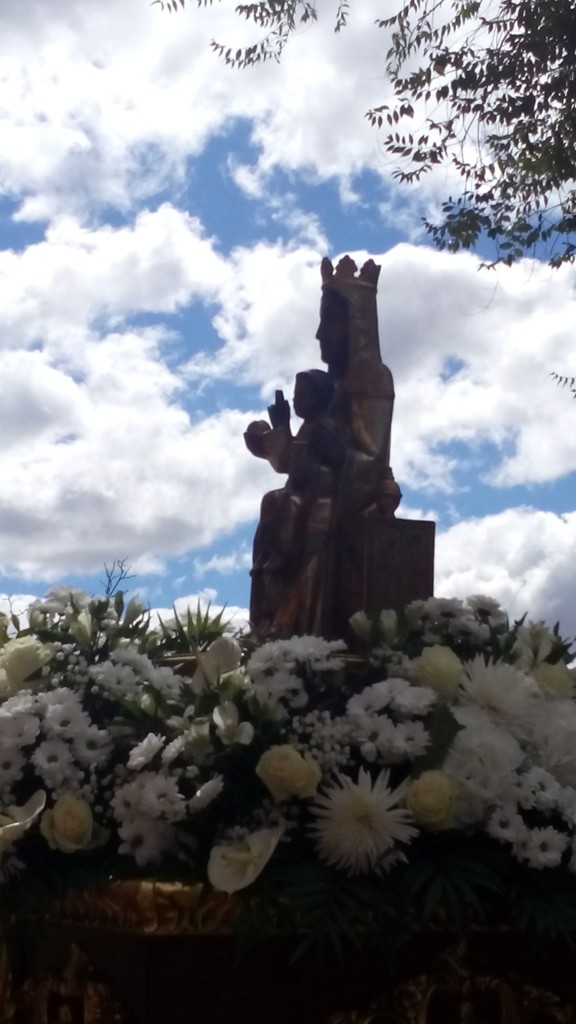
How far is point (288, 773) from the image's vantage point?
2.97 metres

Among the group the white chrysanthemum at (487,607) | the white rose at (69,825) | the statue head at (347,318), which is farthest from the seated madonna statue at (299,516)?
the white rose at (69,825)

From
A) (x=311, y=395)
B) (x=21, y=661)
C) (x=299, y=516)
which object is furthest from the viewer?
(x=311, y=395)

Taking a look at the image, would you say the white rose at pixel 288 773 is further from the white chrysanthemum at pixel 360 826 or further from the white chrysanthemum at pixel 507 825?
the white chrysanthemum at pixel 507 825

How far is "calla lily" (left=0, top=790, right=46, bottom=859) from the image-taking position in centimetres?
314

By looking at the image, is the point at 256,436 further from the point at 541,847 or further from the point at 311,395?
the point at 541,847

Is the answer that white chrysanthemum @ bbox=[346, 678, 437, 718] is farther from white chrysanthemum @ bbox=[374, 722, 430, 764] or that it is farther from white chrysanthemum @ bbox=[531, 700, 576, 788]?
white chrysanthemum @ bbox=[531, 700, 576, 788]

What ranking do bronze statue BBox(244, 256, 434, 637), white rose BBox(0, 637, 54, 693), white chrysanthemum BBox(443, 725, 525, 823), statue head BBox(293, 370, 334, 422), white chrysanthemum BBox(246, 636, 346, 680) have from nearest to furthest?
white chrysanthemum BBox(443, 725, 525, 823), white chrysanthemum BBox(246, 636, 346, 680), white rose BBox(0, 637, 54, 693), bronze statue BBox(244, 256, 434, 637), statue head BBox(293, 370, 334, 422)

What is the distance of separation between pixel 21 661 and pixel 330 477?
83.3 inches

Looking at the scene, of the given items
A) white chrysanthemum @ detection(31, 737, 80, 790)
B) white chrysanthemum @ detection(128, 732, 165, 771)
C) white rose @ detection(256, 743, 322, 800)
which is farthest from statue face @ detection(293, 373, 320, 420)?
white rose @ detection(256, 743, 322, 800)

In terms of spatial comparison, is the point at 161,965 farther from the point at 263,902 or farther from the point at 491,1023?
the point at 491,1023

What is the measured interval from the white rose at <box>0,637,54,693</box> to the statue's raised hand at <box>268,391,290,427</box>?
226 cm

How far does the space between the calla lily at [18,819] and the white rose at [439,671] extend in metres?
0.92

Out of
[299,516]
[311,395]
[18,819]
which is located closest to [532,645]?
[18,819]

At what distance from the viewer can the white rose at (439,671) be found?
133 inches
